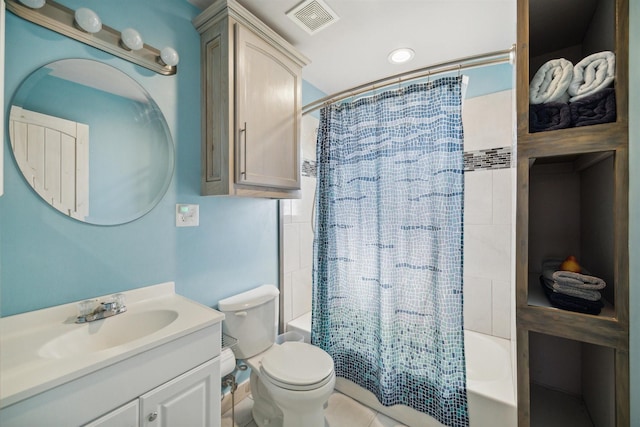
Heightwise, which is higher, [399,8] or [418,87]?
[399,8]

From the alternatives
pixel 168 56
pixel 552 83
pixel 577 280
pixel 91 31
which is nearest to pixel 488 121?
pixel 552 83

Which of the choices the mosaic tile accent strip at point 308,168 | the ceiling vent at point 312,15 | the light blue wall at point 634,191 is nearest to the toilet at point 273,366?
the mosaic tile accent strip at point 308,168

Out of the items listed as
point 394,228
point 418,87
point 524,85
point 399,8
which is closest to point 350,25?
point 399,8

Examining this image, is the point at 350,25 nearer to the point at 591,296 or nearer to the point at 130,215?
the point at 130,215

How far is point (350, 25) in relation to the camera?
5.37 ft

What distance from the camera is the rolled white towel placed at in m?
0.92

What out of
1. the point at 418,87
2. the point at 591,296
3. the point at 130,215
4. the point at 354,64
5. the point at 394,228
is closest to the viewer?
the point at 591,296

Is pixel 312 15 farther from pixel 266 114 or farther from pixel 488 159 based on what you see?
pixel 488 159

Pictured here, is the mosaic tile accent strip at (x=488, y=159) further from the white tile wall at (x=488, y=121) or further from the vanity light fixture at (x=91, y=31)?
the vanity light fixture at (x=91, y=31)

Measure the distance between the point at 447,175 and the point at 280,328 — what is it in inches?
67.9

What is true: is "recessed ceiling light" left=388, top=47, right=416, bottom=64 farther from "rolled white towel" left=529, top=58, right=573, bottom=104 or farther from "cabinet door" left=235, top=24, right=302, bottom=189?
"rolled white towel" left=529, top=58, right=573, bottom=104

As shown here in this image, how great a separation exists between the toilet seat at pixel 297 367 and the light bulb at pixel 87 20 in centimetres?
181

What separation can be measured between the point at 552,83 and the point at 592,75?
0.34 feet

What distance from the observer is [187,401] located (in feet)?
3.34
